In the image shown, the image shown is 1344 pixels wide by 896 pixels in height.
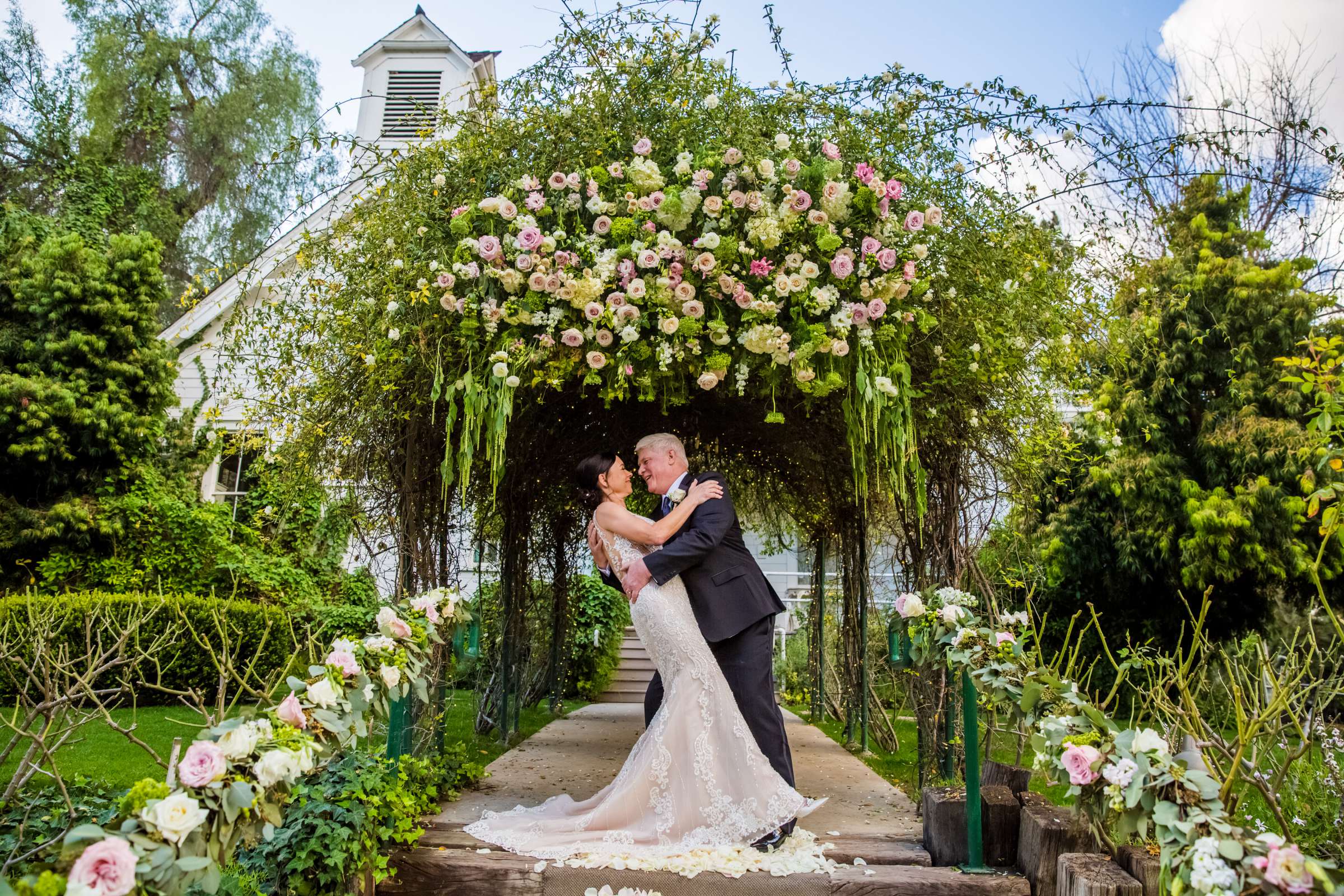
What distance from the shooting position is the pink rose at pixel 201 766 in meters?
2.01

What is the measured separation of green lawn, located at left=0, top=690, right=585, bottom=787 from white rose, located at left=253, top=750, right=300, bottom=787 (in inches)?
87.8

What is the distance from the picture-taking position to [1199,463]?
10266 mm

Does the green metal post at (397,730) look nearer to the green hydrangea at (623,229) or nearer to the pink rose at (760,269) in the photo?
the green hydrangea at (623,229)

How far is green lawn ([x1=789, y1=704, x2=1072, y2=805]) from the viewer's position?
560 centimetres

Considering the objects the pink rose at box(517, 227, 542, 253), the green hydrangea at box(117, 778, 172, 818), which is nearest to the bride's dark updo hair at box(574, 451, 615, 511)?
the pink rose at box(517, 227, 542, 253)

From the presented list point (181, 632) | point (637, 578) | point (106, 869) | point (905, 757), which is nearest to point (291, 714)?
point (106, 869)

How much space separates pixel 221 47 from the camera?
1908 centimetres

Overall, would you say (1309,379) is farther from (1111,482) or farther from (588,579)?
(588,579)

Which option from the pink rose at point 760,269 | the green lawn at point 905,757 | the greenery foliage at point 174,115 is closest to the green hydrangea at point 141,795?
the pink rose at point 760,269

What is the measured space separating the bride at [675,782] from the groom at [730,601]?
0.18 feet

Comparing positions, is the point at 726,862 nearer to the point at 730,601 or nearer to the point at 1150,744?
the point at 730,601

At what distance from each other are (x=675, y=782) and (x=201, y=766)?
6.86 ft

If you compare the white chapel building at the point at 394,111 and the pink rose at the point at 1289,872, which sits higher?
the white chapel building at the point at 394,111

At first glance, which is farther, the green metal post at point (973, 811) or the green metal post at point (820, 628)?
the green metal post at point (820, 628)
